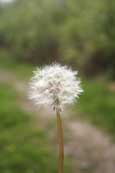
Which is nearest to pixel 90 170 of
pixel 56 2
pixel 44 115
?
pixel 44 115

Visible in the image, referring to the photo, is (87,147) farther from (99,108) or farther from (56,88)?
(56,88)

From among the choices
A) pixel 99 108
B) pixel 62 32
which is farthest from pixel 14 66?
pixel 99 108

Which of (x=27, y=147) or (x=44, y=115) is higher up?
(x=44, y=115)

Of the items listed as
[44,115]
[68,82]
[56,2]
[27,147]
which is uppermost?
[56,2]

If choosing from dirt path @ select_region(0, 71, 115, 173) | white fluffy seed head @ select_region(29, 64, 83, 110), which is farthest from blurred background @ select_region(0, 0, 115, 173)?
white fluffy seed head @ select_region(29, 64, 83, 110)

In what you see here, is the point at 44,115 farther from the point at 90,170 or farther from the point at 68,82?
the point at 68,82

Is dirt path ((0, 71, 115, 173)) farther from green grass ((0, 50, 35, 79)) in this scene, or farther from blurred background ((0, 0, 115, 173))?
green grass ((0, 50, 35, 79))

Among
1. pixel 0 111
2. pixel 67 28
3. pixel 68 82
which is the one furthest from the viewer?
pixel 67 28
